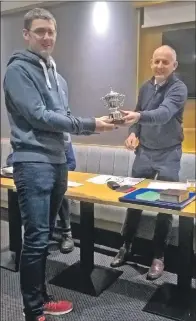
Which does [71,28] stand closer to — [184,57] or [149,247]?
[184,57]

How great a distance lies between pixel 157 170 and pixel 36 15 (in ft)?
1.77

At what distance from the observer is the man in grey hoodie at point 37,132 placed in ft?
3.27

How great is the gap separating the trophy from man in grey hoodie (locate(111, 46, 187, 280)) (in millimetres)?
22

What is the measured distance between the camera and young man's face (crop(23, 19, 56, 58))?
0.99m

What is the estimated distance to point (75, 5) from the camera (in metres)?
1.01

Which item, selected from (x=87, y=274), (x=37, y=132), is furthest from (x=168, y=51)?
(x=87, y=274)

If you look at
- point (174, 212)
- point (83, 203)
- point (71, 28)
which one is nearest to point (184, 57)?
Answer: point (71, 28)

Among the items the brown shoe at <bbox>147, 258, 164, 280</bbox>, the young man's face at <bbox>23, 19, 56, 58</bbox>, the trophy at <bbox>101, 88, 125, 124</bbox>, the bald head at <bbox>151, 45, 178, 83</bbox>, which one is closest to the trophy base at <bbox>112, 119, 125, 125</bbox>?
the trophy at <bbox>101, 88, 125, 124</bbox>

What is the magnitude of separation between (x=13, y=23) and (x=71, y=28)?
186 millimetres

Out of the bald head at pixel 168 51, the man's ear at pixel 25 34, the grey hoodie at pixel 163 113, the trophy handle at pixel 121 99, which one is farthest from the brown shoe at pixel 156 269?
the man's ear at pixel 25 34

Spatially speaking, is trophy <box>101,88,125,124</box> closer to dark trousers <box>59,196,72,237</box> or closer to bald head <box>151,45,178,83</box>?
bald head <box>151,45,178,83</box>

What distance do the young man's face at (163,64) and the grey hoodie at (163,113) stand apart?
0.02 m

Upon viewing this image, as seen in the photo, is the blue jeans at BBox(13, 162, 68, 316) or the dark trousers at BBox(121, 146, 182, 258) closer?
the dark trousers at BBox(121, 146, 182, 258)

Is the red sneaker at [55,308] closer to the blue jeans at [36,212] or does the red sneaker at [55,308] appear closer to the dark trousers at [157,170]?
the blue jeans at [36,212]
